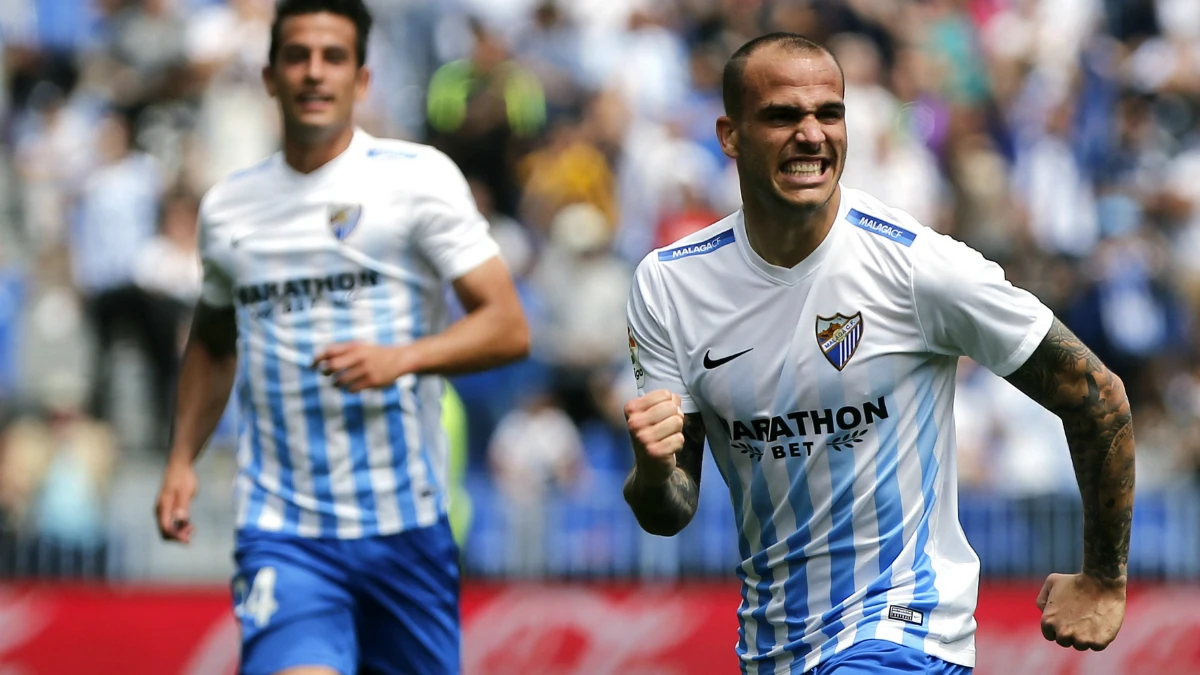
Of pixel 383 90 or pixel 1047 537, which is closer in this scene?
pixel 1047 537

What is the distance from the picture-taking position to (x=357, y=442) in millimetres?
5949

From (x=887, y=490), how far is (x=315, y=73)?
254cm

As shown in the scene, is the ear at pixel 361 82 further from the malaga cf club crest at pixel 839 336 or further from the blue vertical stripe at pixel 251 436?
the malaga cf club crest at pixel 839 336

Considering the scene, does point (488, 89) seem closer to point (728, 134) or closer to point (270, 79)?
point (270, 79)

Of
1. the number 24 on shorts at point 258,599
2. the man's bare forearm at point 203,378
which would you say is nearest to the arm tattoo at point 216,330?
the man's bare forearm at point 203,378

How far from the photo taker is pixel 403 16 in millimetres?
14953

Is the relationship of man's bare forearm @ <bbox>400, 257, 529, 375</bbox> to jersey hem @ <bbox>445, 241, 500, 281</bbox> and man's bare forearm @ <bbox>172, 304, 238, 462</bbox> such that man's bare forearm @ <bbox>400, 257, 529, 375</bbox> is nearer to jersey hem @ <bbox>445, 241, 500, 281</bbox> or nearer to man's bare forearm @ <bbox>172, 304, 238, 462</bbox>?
jersey hem @ <bbox>445, 241, 500, 281</bbox>

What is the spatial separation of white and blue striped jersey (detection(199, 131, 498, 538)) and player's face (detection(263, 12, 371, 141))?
18cm

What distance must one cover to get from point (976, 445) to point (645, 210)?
303cm

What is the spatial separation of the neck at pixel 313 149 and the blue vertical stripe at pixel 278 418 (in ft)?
1.99

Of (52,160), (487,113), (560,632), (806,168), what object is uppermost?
(487,113)

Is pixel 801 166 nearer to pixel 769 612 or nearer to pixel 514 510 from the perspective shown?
pixel 769 612

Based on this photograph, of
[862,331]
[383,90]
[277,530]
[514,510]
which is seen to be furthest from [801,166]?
[383,90]

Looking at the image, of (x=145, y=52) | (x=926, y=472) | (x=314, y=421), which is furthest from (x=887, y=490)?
(x=145, y=52)
